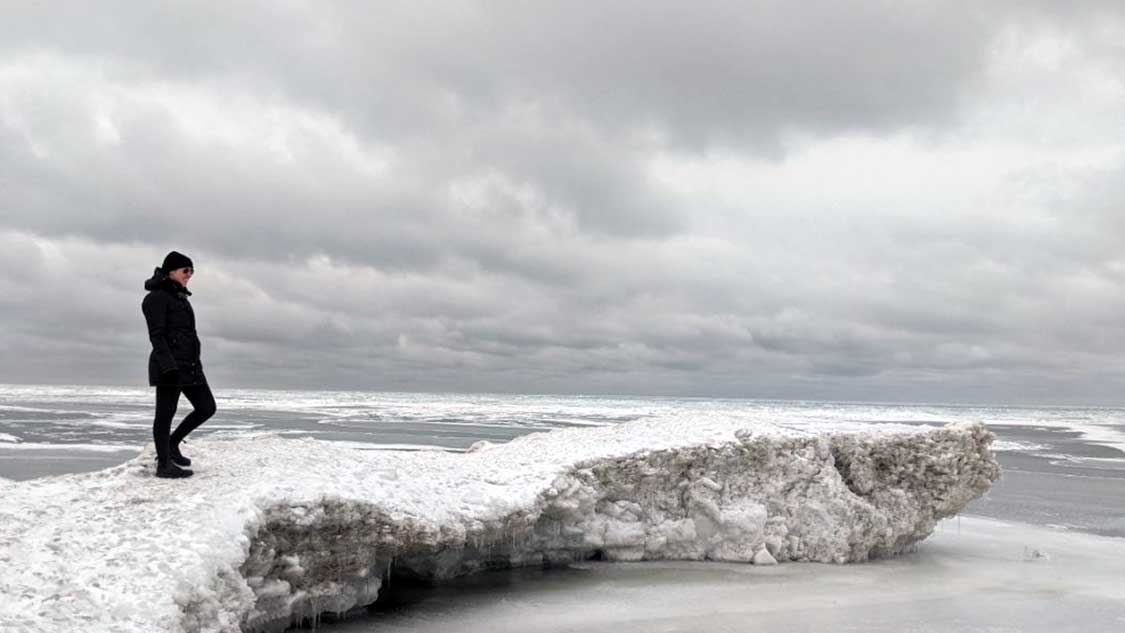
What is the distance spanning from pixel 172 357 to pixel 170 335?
0.96ft

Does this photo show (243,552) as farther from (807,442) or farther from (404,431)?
(404,431)

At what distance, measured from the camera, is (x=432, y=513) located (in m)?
9.39

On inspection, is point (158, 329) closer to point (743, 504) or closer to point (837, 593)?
point (743, 504)

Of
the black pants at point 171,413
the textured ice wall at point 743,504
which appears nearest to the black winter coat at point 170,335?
the black pants at point 171,413

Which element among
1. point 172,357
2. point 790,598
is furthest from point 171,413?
point 790,598

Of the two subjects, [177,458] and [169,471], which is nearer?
[169,471]

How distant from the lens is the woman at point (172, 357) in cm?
856

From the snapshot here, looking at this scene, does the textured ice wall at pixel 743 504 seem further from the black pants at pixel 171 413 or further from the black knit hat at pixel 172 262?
the black knit hat at pixel 172 262

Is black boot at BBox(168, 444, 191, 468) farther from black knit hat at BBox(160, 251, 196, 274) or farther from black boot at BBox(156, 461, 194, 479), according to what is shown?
black knit hat at BBox(160, 251, 196, 274)

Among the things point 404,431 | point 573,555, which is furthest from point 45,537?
point 404,431

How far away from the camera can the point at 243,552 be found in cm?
757

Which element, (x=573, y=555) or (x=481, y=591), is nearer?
(x=481, y=591)

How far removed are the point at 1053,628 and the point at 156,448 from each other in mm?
10491

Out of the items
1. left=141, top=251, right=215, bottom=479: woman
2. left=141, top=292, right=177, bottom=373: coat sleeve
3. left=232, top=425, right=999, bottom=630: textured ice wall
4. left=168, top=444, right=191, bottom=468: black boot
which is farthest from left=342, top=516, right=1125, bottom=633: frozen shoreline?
left=141, top=292, right=177, bottom=373: coat sleeve
